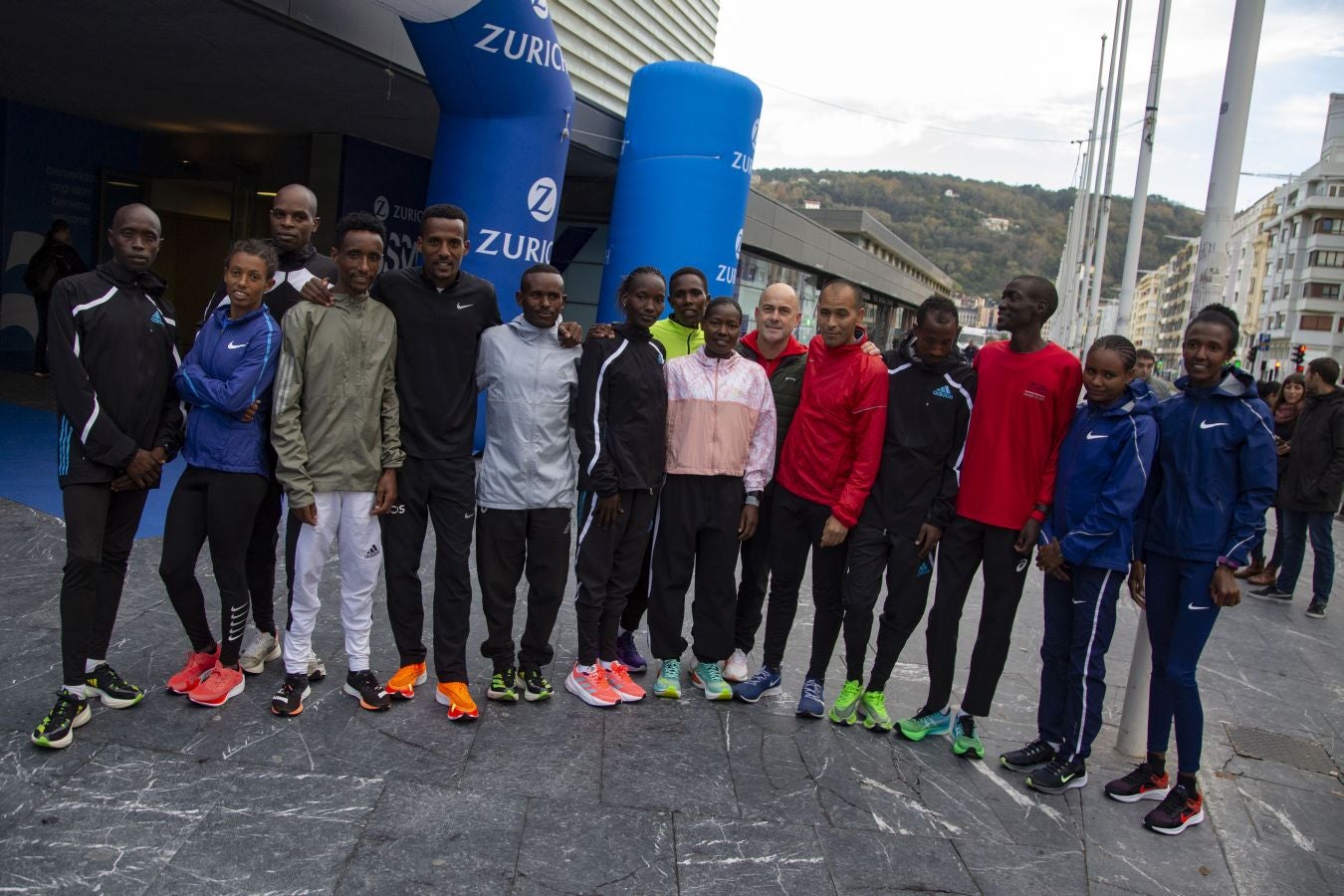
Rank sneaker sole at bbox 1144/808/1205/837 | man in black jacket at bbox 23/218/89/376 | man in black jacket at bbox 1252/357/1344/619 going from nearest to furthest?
sneaker sole at bbox 1144/808/1205/837 → man in black jacket at bbox 1252/357/1344/619 → man in black jacket at bbox 23/218/89/376

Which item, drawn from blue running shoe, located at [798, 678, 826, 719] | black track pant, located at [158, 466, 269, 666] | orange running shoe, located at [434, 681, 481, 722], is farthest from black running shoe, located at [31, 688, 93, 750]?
blue running shoe, located at [798, 678, 826, 719]

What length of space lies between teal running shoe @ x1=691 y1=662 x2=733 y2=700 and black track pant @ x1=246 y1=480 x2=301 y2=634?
A: 1.83 meters

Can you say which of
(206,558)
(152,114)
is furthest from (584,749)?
(152,114)

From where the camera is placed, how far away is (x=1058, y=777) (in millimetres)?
3658

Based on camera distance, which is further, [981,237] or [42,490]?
[981,237]

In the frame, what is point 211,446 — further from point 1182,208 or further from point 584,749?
point 1182,208

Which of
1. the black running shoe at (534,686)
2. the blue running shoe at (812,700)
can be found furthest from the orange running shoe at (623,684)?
the blue running shoe at (812,700)

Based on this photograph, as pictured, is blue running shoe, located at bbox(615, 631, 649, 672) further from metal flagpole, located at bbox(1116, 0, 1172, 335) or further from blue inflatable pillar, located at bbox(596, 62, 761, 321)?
metal flagpole, located at bbox(1116, 0, 1172, 335)

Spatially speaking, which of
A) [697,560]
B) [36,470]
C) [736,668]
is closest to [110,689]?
[697,560]

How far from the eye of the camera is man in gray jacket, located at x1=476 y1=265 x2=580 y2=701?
150 inches

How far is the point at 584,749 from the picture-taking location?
3.60 metres

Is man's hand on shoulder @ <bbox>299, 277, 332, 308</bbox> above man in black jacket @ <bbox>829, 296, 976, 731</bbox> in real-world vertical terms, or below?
above

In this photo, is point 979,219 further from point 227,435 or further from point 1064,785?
point 227,435

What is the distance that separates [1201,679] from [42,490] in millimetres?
7508
